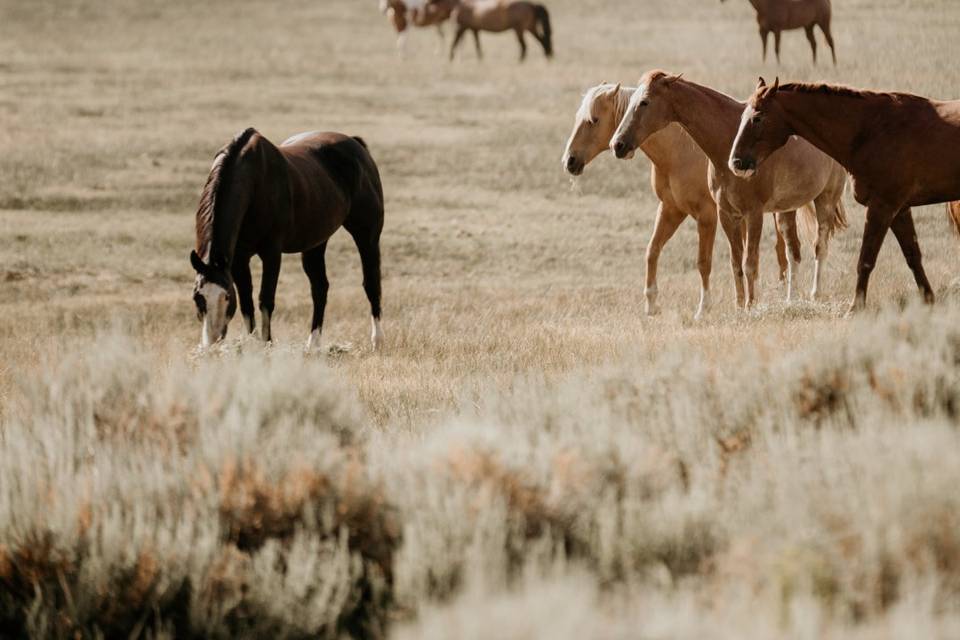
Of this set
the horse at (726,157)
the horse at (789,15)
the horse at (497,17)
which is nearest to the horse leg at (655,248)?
the horse at (726,157)

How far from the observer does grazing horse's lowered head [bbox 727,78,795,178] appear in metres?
9.28

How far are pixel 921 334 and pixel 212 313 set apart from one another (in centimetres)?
483

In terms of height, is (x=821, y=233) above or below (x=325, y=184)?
below

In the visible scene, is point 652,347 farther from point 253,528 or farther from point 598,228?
point 598,228

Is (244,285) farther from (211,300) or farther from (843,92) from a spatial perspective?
(843,92)

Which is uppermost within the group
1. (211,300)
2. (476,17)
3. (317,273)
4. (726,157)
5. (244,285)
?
(476,17)

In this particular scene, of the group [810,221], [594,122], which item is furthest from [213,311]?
[810,221]

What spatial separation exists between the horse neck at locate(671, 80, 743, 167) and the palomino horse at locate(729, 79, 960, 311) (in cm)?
116

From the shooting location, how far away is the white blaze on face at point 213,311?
344 inches

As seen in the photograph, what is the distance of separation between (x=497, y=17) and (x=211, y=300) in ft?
111

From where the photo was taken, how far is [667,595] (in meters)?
4.04

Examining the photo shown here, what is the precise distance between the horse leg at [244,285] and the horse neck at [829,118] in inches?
176

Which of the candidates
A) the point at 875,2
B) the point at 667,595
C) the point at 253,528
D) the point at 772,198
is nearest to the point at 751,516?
the point at 667,595

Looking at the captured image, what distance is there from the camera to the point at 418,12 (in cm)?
4316
